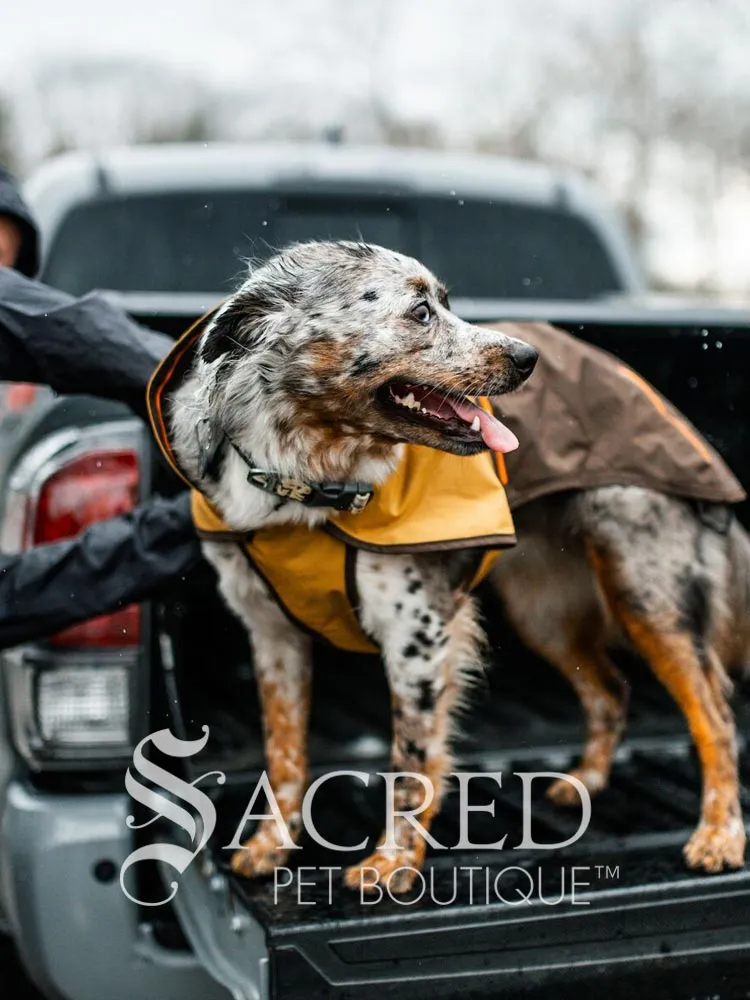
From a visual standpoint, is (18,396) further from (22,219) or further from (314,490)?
(314,490)

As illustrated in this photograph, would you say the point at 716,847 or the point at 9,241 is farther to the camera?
the point at 9,241

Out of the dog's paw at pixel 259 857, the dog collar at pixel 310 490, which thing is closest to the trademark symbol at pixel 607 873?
the dog's paw at pixel 259 857

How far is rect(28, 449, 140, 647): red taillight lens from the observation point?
9.14 feet

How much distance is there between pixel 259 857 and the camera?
2814mm

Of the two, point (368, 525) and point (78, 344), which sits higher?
point (78, 344)

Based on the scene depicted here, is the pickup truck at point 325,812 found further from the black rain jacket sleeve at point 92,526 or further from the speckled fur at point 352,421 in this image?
the speckled fur at point 352,421

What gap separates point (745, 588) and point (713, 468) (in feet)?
1.43

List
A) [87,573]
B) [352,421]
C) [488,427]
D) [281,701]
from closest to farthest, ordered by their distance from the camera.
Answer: [488,427] → [352,421] → [87,573] → [281,701]

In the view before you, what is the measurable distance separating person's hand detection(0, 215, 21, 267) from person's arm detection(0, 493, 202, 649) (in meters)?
1.04

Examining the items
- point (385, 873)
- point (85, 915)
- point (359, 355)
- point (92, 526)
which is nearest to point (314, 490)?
point (359, 355)

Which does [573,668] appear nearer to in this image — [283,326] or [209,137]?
[283,326]

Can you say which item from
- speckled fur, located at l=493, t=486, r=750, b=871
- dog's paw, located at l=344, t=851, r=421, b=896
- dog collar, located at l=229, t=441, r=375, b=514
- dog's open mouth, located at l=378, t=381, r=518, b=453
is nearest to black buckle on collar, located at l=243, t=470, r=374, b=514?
dog collar, located at l=229, t=441, r=375, b=514

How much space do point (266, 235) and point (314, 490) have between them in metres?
1.95

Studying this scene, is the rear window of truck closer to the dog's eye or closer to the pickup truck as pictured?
the pickup truck
